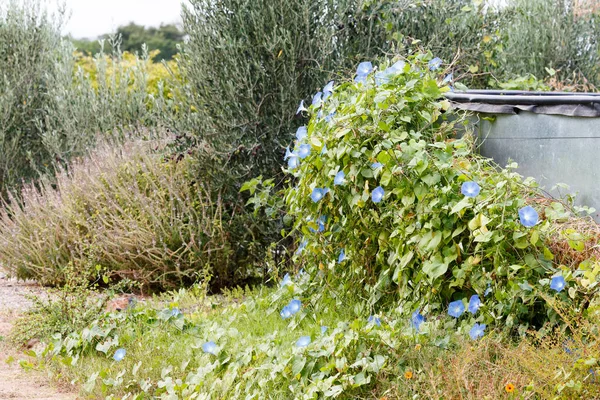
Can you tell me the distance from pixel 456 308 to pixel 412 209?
0.63 meters

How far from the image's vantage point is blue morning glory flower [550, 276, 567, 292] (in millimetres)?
3421

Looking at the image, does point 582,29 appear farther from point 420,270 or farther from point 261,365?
point 261,365

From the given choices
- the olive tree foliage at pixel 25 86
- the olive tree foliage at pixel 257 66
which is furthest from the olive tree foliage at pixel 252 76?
the olive tree foliage at pixel 25 86

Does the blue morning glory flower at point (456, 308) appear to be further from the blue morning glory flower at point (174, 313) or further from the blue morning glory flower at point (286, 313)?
the blue morning glory flower at point (174, 313)

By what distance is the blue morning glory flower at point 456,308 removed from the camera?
377 cm

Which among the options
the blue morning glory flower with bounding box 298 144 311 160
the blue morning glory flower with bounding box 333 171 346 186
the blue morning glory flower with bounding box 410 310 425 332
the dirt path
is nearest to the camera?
the blue morning glory flower with bounding box 410 310 425 332

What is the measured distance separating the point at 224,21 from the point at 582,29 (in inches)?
241

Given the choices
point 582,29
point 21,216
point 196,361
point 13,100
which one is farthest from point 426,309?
point 13,100

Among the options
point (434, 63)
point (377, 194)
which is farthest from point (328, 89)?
point (377, 194)

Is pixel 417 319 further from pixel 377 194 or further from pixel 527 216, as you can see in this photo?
pixel 527 216

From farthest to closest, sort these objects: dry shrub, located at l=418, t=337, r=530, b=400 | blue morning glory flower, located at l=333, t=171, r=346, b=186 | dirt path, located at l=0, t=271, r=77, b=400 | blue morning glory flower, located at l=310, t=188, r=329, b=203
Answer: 1. blue morning glory flower, located at l=310, t=188, r=329, b=203
2. blue morning glory flower, located at l=333, t=171, r=346, b=186
3. dirt path, located at l=0, t=271, r=77, b=400
4. dry shrub, located at l=418, t=337, r=530, b=400

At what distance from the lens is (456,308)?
378cm

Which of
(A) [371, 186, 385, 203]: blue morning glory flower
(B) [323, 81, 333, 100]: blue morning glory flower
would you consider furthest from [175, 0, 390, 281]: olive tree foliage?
(A) [371, 186, 385, 203]: blue morning glory flower

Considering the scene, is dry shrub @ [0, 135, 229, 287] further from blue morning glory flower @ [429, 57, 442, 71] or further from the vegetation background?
blue morning glory flower @ [429, 57, 442, 71]
